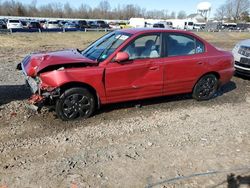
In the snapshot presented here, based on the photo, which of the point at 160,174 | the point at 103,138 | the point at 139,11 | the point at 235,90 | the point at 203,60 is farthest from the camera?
the point at 139,11

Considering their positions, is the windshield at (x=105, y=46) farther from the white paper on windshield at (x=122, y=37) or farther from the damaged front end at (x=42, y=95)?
the damaged front end at (x=42, y=95)

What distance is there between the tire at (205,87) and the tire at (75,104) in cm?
252

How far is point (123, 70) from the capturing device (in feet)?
17.0

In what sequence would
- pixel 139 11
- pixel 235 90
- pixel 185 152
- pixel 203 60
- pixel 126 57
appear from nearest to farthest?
pixel 185 152
pixel 126 57
pixel 203 60
pixel 235 90
pixel 139 11

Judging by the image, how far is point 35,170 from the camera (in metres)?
3.65

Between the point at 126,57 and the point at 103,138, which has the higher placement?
the point at 126,57

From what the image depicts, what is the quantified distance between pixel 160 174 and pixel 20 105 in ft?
11.5

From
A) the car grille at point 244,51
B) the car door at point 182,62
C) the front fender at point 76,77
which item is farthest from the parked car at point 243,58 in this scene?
the front fender at point 76,77

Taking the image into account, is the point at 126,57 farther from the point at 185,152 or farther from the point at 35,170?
the point at 35,170

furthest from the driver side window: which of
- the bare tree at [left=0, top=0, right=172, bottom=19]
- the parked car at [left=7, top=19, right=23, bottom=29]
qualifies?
the bare tree at [left=0, top=0, right=172, bottom=19]

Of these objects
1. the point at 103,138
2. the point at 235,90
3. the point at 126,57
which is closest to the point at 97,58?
the point at 126,57

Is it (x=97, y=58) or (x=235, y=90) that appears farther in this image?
(x=235, y=90)

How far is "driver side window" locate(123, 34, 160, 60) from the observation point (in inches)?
210

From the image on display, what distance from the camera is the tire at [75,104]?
4.91 m
